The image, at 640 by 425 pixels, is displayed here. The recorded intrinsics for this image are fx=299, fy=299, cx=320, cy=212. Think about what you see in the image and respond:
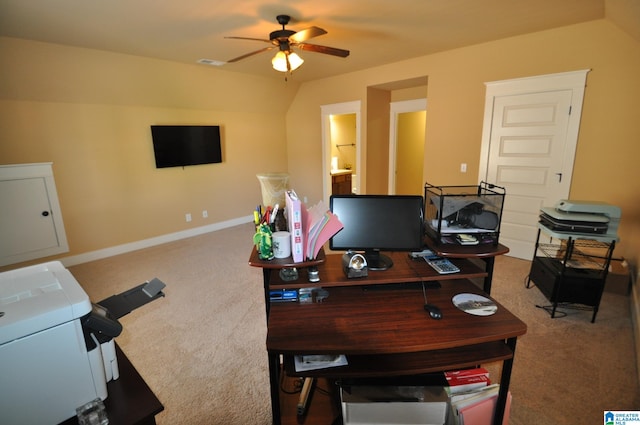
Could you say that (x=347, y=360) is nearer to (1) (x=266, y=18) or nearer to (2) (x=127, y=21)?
(1) (x=266, y=18)

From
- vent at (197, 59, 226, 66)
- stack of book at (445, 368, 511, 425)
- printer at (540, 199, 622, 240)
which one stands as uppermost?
vent at (197, 59, 226, 66)

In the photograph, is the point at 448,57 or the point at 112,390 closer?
the point at 112,390

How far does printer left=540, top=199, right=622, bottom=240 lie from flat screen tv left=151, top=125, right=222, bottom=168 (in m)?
4.75

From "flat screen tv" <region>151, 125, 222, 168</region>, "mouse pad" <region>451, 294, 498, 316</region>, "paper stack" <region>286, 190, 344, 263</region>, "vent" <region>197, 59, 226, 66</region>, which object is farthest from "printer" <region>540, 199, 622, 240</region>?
"flat screen tv" <region>151, 125, 222, 168</region>

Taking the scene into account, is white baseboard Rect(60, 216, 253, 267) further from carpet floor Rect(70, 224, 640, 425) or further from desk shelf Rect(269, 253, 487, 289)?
desk shelf Rect(269, 253, 487, 289)

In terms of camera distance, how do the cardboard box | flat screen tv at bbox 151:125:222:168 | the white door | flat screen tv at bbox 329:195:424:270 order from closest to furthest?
flat screen tv at bbox 329:195:424:270 → the cardboard box → the white door → flat screen tv at bbox 151:125:222:168

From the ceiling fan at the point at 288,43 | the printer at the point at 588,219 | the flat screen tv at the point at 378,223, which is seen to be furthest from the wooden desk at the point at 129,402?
the printer at the point at 588,219

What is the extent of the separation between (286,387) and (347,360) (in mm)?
661

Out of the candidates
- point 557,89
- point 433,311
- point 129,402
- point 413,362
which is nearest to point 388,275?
point 433,311

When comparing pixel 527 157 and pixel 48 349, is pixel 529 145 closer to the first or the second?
pixel 527 157

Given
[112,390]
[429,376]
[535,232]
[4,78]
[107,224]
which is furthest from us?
[107,224]

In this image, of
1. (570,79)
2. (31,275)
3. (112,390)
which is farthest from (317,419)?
(570,79)

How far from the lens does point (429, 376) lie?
1473 millimetres

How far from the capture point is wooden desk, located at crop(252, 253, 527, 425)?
1.26 meters
